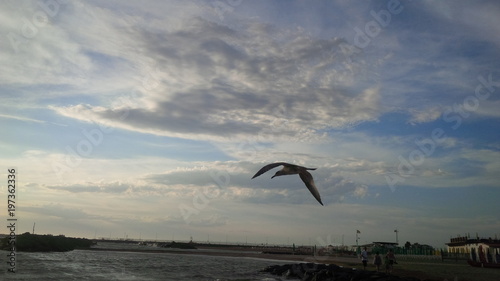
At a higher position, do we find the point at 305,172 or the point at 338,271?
the point at 305,172

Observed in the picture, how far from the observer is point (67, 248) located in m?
104

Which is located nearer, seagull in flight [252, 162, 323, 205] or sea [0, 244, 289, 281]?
seagull in flight [252, 162, 323, 205]

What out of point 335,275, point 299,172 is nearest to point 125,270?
point 335,275

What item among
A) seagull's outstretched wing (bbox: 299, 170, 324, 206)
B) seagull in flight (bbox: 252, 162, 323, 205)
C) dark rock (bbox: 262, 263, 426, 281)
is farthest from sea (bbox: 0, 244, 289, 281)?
seagull's outstretched wing (bbox: 299, 170, 324, 206)

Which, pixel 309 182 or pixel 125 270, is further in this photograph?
pixel 125 270

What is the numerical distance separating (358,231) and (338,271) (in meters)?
44.5

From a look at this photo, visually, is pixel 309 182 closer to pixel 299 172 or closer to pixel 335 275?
pixel 299 172

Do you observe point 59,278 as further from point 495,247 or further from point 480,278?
point 495,247

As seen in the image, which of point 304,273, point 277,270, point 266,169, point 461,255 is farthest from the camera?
point 461,255

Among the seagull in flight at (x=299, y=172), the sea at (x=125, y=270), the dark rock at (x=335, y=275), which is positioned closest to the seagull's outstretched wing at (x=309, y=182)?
the seagull in flight at (x=299, y=172)

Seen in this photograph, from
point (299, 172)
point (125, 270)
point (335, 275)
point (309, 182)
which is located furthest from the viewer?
point (125, 270)

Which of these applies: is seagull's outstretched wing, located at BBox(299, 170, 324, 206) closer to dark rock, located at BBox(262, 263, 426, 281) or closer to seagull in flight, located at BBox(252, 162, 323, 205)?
seagull in flight, located at BBox(252, 162, 323, 205)

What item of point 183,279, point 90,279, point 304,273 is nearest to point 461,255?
point 304,273

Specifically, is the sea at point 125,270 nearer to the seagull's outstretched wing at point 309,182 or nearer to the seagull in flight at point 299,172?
the seagull in flight at point 299,172
